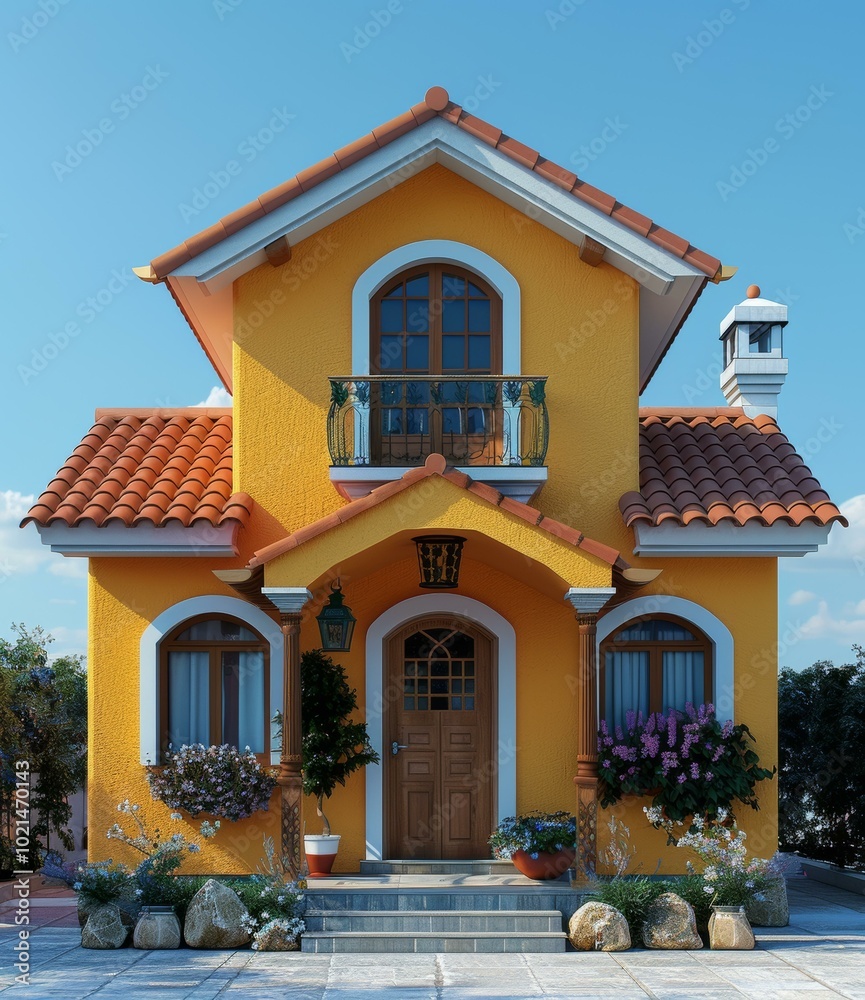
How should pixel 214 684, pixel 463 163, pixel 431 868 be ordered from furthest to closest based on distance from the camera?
1. pixel 214 684
2. pixel 463 163
3. pixel 431 868

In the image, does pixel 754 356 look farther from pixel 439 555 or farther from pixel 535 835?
pixel 535 835

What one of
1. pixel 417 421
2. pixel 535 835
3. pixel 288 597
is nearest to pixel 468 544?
pixel 417 421

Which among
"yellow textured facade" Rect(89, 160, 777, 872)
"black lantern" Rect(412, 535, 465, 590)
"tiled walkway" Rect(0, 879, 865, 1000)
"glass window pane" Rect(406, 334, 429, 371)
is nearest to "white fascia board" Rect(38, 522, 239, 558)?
"yellow textured facade" Rect(89, 160, 777, 872)

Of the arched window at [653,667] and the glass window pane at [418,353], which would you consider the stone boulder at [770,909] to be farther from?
the glass window pane at [418,353]

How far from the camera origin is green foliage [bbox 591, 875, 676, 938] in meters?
9.93

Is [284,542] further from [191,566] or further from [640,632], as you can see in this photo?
[640,632]

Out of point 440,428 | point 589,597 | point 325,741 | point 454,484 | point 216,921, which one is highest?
point 440,428

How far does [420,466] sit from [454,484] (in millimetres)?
1181

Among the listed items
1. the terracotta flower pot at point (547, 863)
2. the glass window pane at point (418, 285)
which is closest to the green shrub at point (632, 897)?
the terracotta flower pot at point (547, 863)

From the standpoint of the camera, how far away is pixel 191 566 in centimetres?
1188

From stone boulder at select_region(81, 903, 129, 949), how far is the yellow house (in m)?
1.66

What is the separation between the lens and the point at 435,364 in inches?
476

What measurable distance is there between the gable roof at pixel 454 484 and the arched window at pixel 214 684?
1958 mm

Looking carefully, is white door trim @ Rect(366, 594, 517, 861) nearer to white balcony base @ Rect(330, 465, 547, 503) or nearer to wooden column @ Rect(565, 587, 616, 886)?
white balcony base @ Rect(330, 465, 547, 503)
